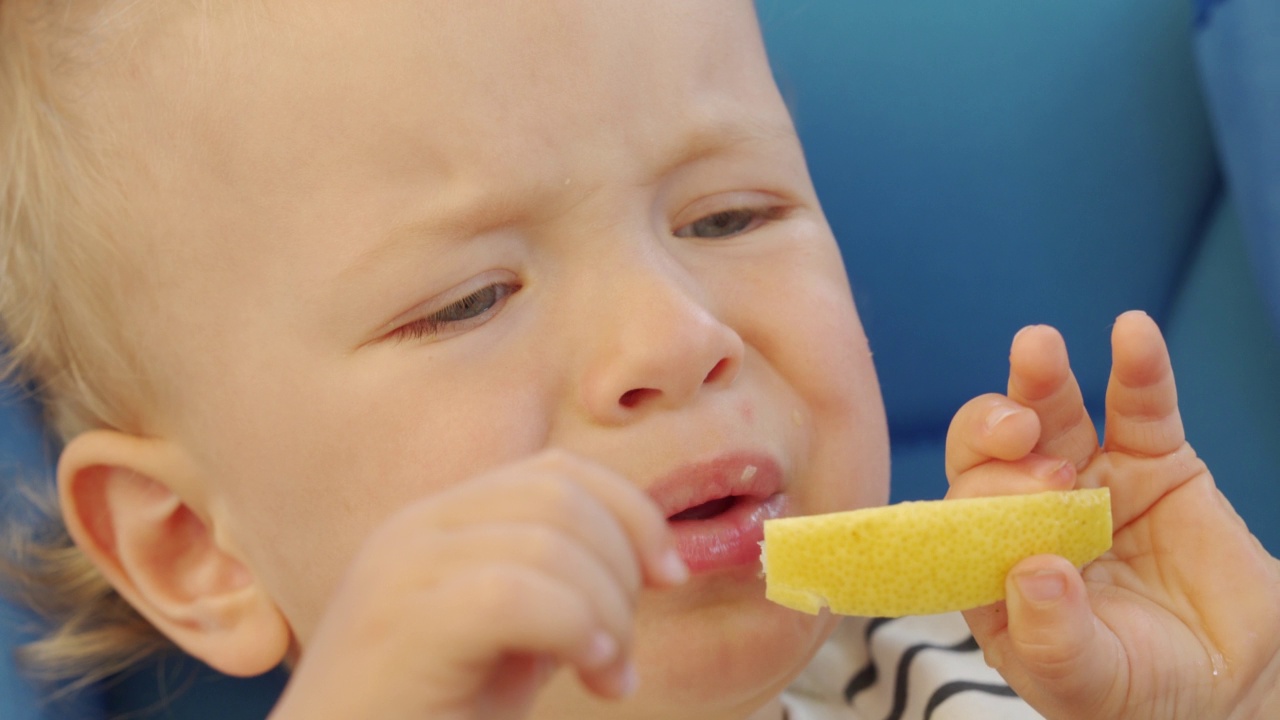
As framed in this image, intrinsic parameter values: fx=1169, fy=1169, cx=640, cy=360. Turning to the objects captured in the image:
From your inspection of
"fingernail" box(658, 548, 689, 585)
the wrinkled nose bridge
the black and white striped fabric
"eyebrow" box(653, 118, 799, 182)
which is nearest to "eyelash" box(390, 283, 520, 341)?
the wrinkled nose bridge

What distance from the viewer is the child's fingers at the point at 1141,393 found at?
114cm

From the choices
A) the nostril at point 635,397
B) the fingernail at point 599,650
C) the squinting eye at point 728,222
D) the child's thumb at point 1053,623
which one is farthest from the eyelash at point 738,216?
the fingernail at point 599,650

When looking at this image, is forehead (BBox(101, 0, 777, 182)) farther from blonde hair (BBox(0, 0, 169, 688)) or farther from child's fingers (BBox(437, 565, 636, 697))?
child's fingers (BBox(437, 565, 636, 697))

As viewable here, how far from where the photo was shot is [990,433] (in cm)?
115

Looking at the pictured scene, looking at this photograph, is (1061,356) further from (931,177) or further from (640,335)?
(931,177)

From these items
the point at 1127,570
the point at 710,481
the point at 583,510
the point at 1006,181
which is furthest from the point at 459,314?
the point at 1006,181

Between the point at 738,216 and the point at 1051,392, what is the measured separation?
0.43 m

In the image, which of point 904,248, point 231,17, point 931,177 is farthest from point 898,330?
point 231,17

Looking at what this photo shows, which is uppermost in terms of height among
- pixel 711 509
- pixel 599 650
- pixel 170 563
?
pixel 599 650

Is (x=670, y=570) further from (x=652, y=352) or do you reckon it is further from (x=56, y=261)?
(x=56, y=261)

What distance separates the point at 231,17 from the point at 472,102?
0.28 meters

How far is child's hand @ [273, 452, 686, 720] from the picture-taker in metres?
0.80

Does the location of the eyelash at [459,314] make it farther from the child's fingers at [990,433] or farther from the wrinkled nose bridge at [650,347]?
the child's fingers at [990,433]

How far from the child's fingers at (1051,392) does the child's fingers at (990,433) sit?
0.09ft
